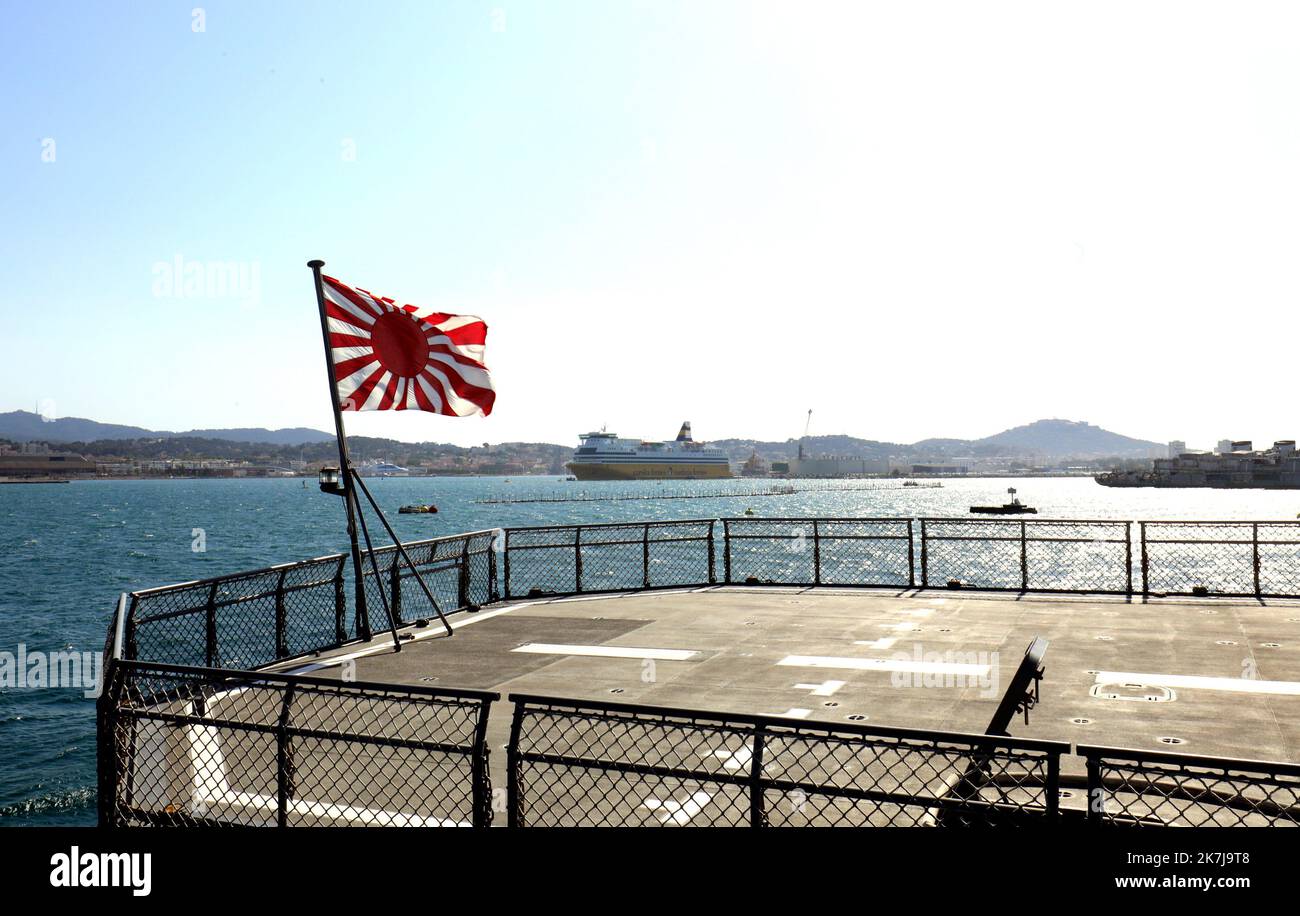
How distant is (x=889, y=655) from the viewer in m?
11.9

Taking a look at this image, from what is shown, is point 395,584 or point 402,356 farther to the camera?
point 395,584

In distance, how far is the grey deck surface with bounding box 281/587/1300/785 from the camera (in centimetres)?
890

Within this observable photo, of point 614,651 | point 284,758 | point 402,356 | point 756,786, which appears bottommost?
point 614,651

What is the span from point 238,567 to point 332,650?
49.2 m

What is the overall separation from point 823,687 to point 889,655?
2.11 metres

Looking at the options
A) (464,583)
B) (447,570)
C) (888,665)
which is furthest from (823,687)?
(464,583)

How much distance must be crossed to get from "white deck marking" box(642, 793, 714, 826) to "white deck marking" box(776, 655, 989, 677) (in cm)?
445

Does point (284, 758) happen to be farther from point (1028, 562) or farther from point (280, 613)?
point (1028, 562)
